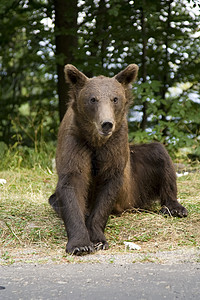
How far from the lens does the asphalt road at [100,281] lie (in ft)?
9.66

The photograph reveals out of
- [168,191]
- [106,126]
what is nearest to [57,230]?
[106,126]

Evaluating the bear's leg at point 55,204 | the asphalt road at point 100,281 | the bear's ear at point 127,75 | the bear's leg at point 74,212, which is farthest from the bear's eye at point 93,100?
the asphalt road at point 100,281

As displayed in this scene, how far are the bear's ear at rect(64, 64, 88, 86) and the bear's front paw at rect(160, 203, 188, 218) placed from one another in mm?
1645

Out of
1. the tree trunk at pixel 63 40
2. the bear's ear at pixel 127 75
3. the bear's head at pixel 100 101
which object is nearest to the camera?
the bear's head at pixel 100 101

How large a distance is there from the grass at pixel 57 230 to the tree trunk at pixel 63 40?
11.5 ft

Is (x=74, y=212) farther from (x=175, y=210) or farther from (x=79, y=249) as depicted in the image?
(x=175, y=210)

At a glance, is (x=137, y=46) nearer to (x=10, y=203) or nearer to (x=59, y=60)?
(x=59, y=60)

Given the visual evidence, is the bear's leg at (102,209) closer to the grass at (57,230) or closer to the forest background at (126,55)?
the grass at (57,230)

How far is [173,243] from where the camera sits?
426 cm

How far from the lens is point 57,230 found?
4629mm

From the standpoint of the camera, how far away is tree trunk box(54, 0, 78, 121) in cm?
884

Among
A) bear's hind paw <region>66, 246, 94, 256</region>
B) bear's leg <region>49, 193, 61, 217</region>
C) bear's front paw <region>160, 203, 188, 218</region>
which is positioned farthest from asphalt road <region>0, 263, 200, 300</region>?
bear's front paw <region>160, 203, 188, 218</region>

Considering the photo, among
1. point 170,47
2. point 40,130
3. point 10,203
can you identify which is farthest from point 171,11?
point 10,203

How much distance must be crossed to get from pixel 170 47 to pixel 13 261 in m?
6.19
